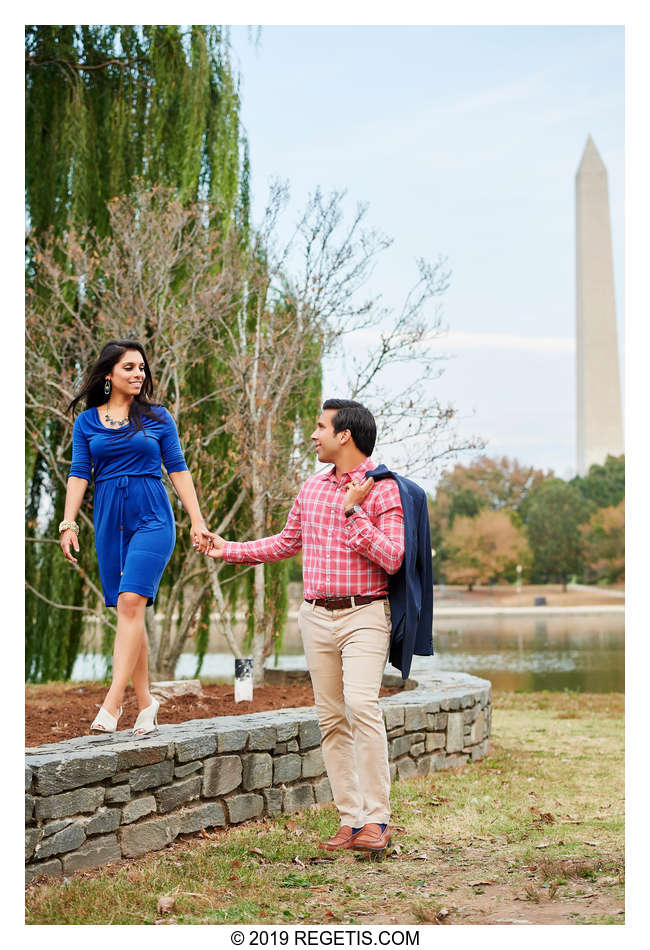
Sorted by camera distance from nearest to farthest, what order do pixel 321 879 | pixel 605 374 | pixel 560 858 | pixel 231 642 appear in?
1. pixel 321 879
2. pixel 560 858
3. pixel 231 642
4. pixel 605 374

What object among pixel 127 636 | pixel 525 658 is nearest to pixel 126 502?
pixel 127 636

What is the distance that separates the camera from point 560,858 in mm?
4137

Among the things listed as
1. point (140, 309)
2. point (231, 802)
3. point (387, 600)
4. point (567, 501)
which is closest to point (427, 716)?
point (231, 802)

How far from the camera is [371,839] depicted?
4.02 metres

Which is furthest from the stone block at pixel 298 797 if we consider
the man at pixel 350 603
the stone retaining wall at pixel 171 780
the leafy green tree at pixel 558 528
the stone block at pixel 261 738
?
the leafy green tree at pixel 558 528

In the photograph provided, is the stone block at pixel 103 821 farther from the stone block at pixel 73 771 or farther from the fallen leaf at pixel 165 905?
the fallen leaf at pixel 165 905

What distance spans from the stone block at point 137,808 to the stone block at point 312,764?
110 centimetres

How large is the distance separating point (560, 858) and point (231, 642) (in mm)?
4136

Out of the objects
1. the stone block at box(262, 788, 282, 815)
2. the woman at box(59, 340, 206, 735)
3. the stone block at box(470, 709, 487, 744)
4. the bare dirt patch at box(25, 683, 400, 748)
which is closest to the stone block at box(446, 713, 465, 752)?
the stone block at box(470, 709, 487, 744)

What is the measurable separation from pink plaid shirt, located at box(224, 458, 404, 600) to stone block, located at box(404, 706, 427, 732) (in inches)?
80.0

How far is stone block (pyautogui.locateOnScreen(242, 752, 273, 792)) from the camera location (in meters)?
4.75

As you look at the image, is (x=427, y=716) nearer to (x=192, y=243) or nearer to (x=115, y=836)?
(x=115, y=836)

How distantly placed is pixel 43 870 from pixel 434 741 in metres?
3.06

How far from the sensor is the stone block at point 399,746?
18.9ft
